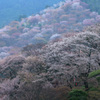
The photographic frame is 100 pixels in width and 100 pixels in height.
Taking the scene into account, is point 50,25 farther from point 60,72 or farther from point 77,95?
point 77,95

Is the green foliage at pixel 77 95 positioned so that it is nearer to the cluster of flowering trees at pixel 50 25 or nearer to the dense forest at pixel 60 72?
the dense forest at pixel 60 72

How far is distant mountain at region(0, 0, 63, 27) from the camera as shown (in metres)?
82.6

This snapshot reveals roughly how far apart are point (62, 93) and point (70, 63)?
10.2ft

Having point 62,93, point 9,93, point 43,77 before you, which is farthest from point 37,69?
point 62,93

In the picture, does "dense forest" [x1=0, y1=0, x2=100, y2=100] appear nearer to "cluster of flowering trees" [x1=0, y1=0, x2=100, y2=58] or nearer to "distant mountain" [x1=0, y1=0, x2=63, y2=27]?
"cluster of flowering trees" [x1=0, y1=0, x2=100, y2=58]

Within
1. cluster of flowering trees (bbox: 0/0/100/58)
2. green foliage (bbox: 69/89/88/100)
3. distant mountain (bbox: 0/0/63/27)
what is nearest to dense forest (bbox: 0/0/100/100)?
green foliage (bbox: 69/89/88/100)

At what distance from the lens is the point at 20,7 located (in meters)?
87.6

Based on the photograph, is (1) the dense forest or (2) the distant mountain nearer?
(1) the dense forest

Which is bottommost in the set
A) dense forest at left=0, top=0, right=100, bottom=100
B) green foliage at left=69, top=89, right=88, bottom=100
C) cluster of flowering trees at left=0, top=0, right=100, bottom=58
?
green foliage at left=69, top=89, right=88, bottom=100

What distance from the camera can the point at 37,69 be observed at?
16.4 m

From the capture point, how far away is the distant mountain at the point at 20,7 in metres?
82.6

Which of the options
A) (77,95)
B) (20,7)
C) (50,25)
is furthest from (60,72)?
(20,7)

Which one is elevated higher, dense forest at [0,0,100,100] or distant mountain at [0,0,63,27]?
distant mountain at [0,0,63,27]

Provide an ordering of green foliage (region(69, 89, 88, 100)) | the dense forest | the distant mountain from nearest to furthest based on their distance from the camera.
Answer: green foliage (region(69, 89, 88, 100)) → the dense forest → the distant mountain
